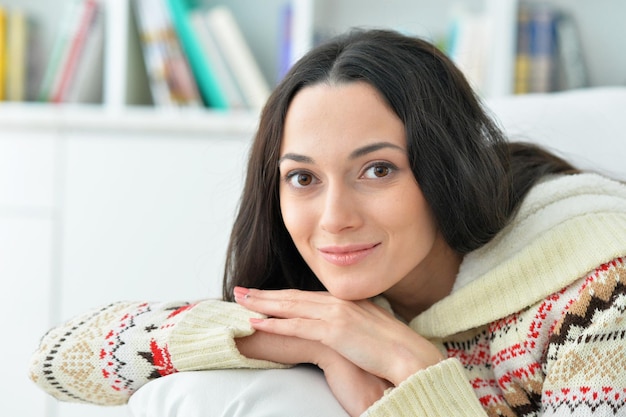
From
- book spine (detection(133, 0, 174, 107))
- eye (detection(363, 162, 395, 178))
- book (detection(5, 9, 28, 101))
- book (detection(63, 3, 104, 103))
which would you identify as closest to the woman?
→ eye (detection(363, 162, 395, 178))

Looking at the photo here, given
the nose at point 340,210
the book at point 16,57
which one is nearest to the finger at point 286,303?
the nose at point 340,210

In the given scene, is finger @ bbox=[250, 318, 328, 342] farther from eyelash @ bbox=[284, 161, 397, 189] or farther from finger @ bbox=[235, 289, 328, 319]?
eyelash @ bbox=[284, 161, 397, 189]

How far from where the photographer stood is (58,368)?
127cm

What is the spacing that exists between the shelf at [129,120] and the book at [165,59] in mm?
45

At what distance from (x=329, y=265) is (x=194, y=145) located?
134cm

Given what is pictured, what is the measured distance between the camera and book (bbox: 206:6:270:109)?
8.36 feet

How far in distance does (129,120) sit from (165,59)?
0.21 meters

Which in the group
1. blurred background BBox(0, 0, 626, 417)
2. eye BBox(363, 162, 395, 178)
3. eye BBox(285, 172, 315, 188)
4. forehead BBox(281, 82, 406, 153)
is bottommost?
blurred background BBox(0, 0, 626, 417)

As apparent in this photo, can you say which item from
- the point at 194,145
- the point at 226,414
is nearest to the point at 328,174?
the point at 226,414

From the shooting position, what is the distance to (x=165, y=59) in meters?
2.53

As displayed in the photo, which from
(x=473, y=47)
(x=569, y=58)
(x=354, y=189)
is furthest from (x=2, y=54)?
(x=354, y=189)

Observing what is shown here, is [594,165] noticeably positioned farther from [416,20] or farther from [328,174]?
[416,20]

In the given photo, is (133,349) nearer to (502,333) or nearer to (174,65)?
(502,333)

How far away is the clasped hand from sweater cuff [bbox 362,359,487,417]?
3 centimetres
